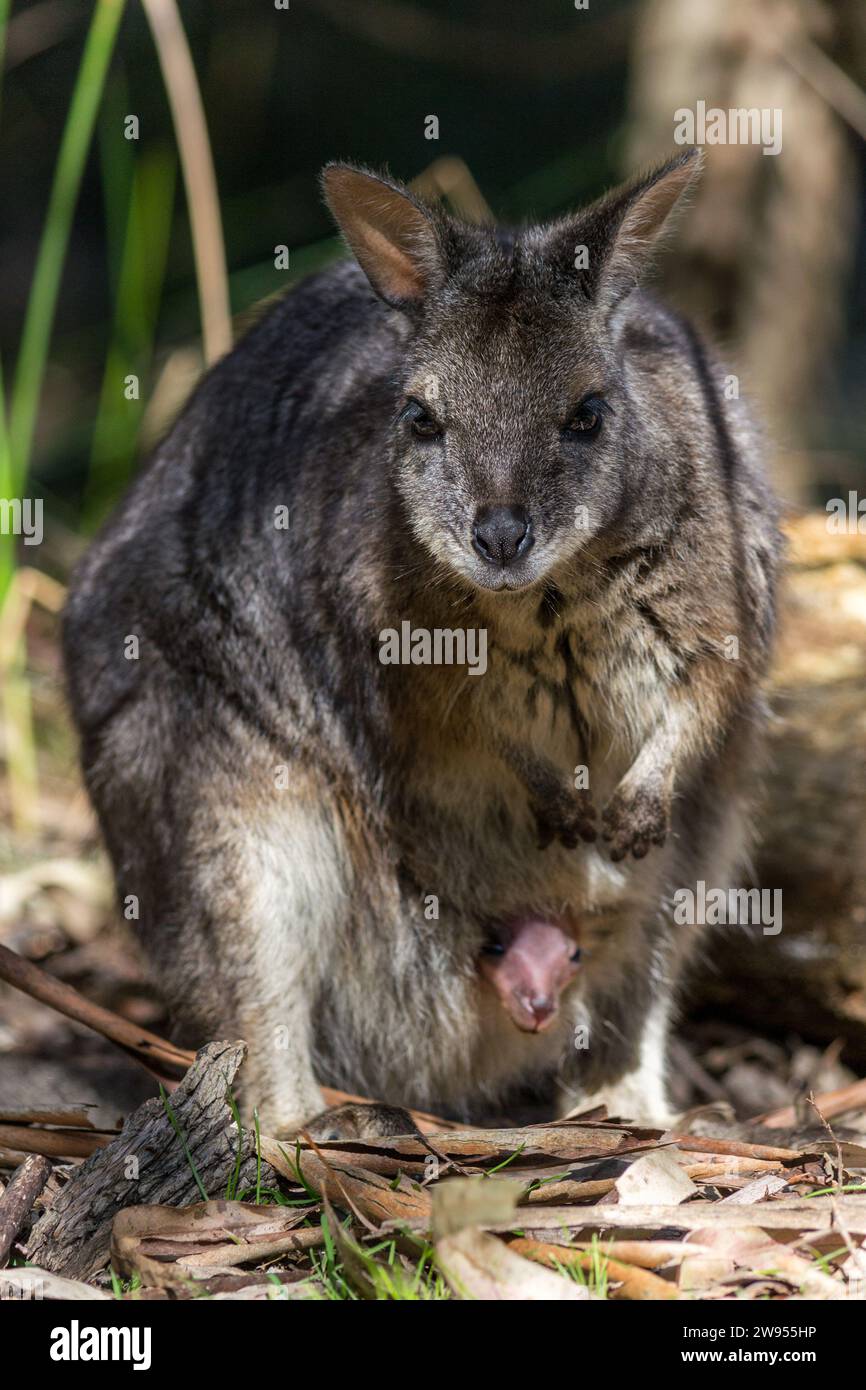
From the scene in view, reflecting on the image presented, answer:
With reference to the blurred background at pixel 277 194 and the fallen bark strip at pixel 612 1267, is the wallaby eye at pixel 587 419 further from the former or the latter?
the fallen bark strip at pixel 612 1267

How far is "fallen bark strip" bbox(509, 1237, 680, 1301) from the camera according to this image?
2.66 m

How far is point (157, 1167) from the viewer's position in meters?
3.14

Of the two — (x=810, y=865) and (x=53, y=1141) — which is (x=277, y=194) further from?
(x=53, y=1141)

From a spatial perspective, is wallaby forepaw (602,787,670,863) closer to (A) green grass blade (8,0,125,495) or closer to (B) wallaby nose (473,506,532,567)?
(B) wallaby nose (473,506,532,567)

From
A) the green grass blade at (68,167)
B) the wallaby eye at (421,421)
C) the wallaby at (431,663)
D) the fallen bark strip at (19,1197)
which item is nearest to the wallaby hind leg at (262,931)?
the wallaby at (431,663)

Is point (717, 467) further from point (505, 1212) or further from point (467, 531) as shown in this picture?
point (505, 1212)

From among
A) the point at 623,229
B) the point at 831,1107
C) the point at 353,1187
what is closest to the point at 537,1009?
the point at 831,1107

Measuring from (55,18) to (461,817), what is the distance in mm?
4288

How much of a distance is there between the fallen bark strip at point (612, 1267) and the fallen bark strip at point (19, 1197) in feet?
3.29

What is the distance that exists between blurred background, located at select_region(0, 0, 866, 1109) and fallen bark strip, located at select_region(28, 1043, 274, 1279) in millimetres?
1472

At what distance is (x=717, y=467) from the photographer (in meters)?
3.84

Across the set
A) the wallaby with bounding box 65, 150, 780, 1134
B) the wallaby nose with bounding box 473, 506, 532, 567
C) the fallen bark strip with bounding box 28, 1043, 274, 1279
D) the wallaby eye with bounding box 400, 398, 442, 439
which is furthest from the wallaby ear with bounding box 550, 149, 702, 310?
the fallen bark strip with bounding box 28, 1043, 274, 1279

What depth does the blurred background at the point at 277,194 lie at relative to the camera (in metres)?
5.46
